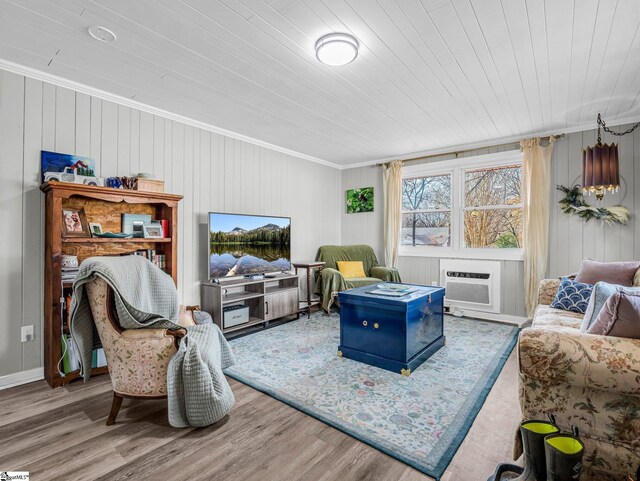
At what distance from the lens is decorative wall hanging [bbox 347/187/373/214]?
18.4 feet

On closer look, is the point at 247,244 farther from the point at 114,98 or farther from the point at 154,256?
the point at 114,98

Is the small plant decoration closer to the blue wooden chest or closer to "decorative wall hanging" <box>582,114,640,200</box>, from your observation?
"decorative wall hanging" <box>582,114,640,200</box>

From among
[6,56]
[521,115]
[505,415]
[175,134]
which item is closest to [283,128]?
[175,134]

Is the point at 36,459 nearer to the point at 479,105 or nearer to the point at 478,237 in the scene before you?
the point at 479,105

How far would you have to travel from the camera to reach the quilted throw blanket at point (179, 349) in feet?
6.14

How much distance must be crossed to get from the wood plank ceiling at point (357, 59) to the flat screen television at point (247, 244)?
3.93 ft

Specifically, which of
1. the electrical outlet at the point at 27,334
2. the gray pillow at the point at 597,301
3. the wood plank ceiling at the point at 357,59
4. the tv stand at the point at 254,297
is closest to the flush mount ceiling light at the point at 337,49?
the wood plank ceiling at the point at 357,59

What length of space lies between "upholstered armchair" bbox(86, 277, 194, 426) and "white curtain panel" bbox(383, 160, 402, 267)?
12.7 feet

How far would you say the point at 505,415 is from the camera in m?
2.02

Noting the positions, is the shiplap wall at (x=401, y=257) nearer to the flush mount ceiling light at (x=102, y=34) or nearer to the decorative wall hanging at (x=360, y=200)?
the decorative wall hanging at (x=360, y=200)

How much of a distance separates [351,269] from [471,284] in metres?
1.74

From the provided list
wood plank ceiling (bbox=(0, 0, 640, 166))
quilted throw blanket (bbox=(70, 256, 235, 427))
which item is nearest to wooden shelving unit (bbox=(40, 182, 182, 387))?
quilted throw blanket (bbox=(70, 256, 235, 427))

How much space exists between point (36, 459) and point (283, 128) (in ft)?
11.5

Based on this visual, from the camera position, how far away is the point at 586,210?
3693 millimetres
